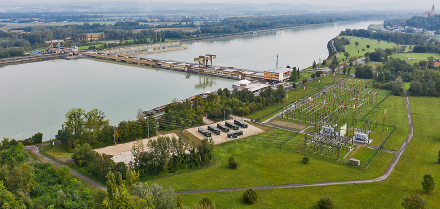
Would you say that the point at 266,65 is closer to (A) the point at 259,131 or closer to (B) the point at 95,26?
(A) the point at 259,131

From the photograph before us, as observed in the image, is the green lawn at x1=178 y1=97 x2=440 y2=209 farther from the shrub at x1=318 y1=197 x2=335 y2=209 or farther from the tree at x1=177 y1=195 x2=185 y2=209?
the tree at x1=177 y1=195 x2=185 y2=209

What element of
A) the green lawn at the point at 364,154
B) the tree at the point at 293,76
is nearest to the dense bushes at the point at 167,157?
the green lawn at the point at 364,154

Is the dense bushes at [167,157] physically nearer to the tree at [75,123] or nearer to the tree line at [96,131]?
the tree line at [96,131]

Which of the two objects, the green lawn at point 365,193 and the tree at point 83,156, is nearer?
the green lawn at point 365,193

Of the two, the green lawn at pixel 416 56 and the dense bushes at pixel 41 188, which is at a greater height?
the green lawn at pixel 416 56

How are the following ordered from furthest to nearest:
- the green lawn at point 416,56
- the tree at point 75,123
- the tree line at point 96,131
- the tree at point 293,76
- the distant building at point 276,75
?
the green lawn at point 416,56 → the tree at point 293,76 → the distant building at point 276,75 → the tree at point 75,123 → the tree line at point 96,131

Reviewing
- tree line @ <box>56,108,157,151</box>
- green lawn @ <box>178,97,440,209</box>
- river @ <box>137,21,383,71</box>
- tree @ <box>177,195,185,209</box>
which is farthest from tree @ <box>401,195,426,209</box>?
river @ <box>137,21,383,71</box>

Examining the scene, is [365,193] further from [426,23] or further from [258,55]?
[426,23]
